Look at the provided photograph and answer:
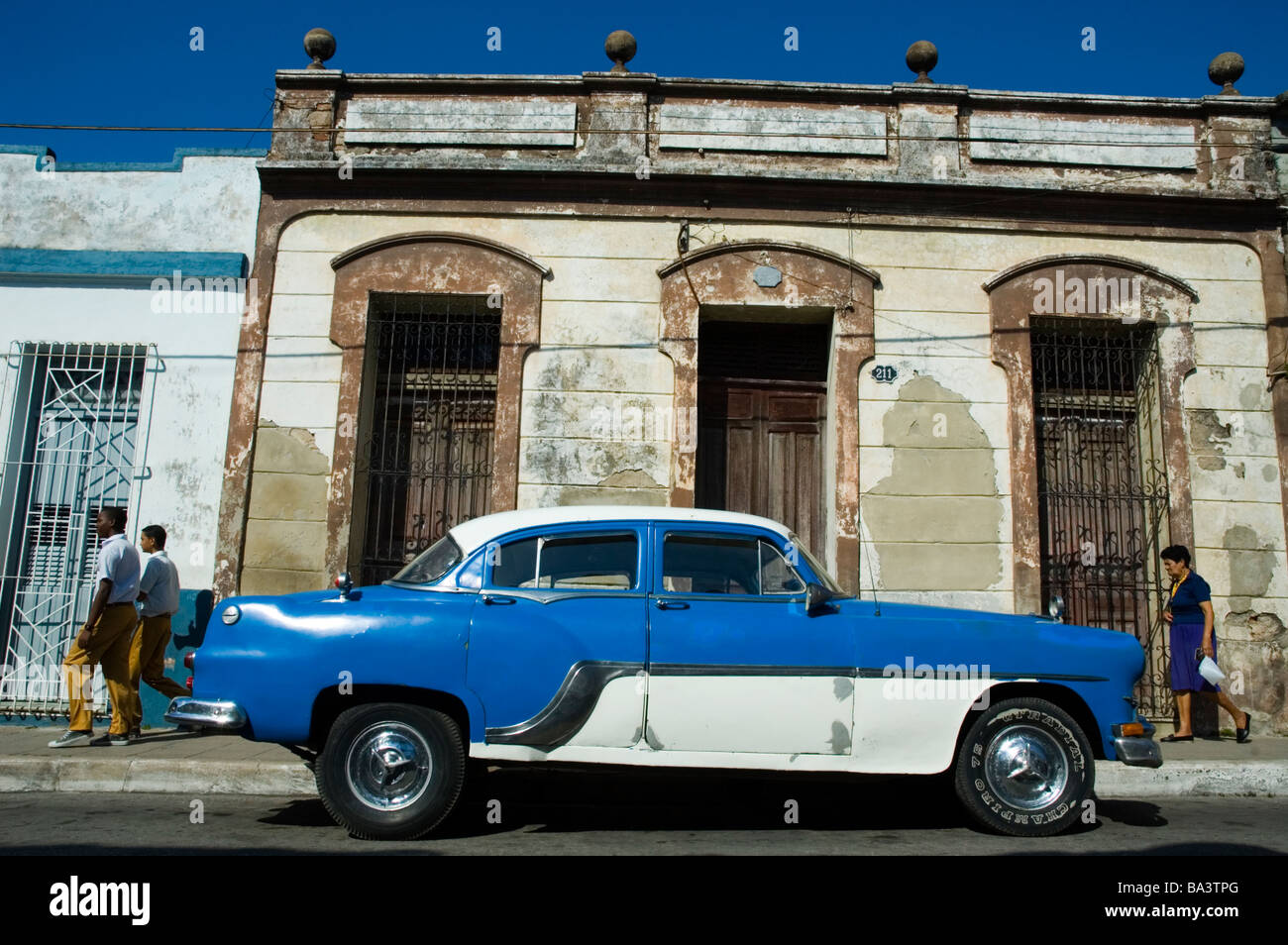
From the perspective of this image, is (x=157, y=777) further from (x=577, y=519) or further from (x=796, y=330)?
(x=796, y=330)

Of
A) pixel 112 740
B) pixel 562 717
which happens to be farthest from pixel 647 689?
pixel 112 740

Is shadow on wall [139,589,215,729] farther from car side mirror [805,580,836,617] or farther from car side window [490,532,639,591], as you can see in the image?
car side mirror [805,580,836,617]

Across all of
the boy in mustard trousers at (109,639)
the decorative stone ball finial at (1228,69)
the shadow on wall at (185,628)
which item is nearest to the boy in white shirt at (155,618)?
the boy in mustard trousers at (109,639)

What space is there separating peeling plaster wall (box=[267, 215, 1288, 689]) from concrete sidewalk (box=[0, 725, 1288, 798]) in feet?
7.51

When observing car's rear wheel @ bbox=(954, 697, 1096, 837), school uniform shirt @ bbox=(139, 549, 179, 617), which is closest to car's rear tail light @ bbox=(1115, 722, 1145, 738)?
car's rear wheel @ bbox=(954, 697, 1096, 837)

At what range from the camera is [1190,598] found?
7.68 metres

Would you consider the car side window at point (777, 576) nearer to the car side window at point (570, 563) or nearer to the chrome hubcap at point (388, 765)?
the car side window at point (570, 563)

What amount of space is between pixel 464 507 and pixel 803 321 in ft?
11.8

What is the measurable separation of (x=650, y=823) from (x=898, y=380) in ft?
16.5

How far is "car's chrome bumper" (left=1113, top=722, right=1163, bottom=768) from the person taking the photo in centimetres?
464

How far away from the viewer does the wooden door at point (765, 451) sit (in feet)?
29.6

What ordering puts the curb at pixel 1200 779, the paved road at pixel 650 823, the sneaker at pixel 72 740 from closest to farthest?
1. the paved road at pixel 650 823
2. the curb at pixel 1200 779
3. the sneaker at pixel 72 740

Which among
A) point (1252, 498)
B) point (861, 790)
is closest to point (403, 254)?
point (861, 790)

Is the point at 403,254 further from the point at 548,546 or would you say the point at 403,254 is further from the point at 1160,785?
the point at 1160,785
